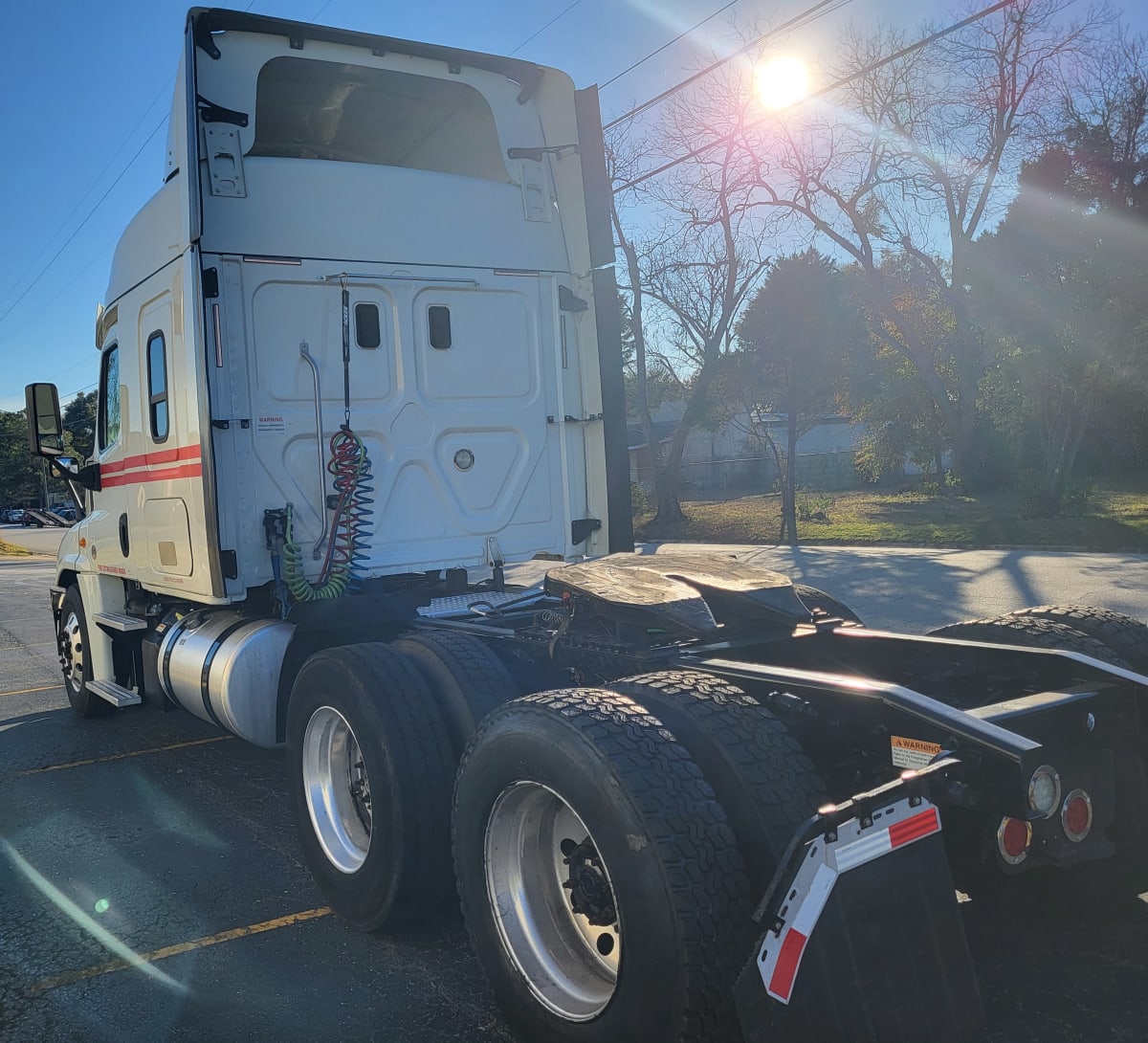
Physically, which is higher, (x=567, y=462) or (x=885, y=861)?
(x=567, y=462)

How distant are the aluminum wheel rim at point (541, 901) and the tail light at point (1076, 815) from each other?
1267 mm

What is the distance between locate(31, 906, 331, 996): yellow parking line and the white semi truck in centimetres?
21

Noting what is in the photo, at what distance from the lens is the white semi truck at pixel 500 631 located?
7.93ft

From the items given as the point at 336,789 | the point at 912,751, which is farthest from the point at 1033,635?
the point at 336,789

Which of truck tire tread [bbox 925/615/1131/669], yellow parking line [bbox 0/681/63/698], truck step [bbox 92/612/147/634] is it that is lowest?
yellow parking line [bbox 0/681/63/698]

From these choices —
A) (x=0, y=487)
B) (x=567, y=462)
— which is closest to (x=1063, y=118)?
(x=567, y=462)

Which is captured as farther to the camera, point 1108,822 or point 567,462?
point 567,462

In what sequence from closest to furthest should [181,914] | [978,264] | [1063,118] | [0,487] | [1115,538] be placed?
[181,914], [1115,538], [1063,118], [978,264], [0,487]

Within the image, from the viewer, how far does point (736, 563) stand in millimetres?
4270

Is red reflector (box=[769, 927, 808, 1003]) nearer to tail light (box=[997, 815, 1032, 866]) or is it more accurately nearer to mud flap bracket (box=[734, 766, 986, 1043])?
mud flap bracket (box=[734, 766, 986, 1043])

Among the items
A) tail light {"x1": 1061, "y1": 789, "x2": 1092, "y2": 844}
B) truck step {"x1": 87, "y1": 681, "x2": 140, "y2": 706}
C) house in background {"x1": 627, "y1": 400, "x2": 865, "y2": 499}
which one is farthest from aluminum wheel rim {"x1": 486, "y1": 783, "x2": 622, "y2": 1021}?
house in background {"x1": 627, "y1": 400, "x2": 865, "y2": 499}

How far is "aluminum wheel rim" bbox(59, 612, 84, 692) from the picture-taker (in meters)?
7.79

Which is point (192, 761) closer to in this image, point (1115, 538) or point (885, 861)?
point (885, 861)

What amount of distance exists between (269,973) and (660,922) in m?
1.93
